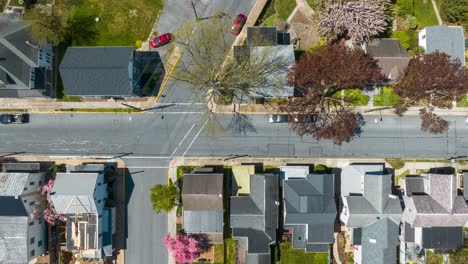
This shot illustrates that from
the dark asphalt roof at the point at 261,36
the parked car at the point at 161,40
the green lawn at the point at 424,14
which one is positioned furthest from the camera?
the green lawn at the point at 424,14

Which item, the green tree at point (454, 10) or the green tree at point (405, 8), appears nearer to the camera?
the green tree at point (454, 10)

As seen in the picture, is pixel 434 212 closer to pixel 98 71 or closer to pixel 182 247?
pixel 182 247

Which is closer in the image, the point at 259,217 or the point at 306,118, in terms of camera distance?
the point at 259,217

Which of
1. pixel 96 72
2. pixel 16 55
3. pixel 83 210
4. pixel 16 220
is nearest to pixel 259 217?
pixel 83 210

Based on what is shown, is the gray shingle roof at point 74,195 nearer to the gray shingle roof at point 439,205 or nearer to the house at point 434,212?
the house at point 434,212

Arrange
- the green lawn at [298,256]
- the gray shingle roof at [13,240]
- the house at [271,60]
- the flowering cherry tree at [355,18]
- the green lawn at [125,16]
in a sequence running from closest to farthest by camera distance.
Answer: the gray shingle roof at [13,240]
the flowering cherry tree at [355,18]
the house at [271,60]
the green lawn at [298,256]
the green lawn at [125,16]

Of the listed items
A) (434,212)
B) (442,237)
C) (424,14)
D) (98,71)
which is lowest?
(442,237)

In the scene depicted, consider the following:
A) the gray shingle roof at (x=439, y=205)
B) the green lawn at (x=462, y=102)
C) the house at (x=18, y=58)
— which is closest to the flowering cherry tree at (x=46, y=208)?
the house at (x=18, y=58)
